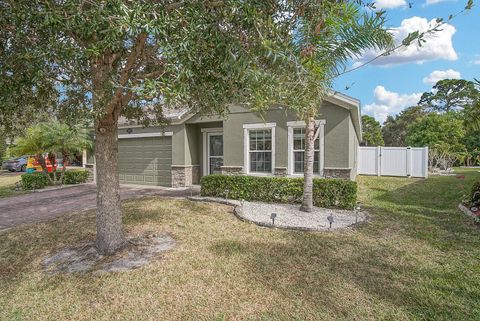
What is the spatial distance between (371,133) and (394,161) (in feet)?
66.0

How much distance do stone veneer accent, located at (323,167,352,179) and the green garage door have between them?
24.8 feet

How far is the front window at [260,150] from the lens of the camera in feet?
38.4

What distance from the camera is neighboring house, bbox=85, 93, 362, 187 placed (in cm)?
1023

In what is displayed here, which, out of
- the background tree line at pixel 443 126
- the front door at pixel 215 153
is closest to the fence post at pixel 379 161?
the background tree line at pixel 443 126

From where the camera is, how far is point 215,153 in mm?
13641

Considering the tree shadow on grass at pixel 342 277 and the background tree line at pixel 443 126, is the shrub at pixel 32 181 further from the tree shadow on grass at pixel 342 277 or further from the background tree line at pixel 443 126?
the background tree line at pixel 443 126

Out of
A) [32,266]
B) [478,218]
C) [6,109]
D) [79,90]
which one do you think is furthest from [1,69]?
[478,218]

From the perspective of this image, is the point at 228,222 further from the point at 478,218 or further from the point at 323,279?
the point at 478,218

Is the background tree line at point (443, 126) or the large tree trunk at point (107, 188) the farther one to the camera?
the background tree line at point (443, 126)

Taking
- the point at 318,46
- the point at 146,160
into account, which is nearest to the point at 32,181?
the point at 146,160

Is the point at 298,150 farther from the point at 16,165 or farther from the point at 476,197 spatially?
the point at 16,165

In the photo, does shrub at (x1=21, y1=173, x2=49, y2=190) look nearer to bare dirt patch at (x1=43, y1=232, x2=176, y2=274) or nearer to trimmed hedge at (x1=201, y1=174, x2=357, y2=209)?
trimmed hedge at (x1=201, y1=174, x2=357, y2=209)

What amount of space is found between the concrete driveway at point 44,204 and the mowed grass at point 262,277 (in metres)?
1.58

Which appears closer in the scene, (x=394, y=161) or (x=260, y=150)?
(x=260, y=150)
